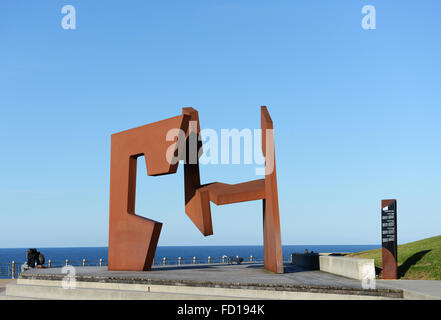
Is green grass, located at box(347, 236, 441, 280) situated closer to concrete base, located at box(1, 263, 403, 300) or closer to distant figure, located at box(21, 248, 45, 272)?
concrete base, located at box(1, 263, 403, 300)

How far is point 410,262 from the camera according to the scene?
1788cm

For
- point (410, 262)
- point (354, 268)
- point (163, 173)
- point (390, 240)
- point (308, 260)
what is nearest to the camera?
point (354, 268)

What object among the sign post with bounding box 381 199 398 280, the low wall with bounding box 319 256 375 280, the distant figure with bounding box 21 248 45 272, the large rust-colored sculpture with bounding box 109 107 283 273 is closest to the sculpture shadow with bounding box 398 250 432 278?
the sign post with bounding box 381 199 398 280

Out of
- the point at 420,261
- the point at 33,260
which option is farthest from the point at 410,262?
the point at 33,260

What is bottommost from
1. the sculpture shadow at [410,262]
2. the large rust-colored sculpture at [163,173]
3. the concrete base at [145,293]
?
the concrete base at [145,293]

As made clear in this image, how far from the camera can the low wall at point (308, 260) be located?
65.0ft

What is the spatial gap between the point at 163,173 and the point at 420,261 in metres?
10.00

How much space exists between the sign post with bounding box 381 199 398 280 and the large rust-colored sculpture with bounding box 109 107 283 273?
3565mm

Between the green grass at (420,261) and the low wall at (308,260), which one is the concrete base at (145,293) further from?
the low wall at (308,260)

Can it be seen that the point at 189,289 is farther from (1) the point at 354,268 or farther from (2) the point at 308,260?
(2) the point at 308,260

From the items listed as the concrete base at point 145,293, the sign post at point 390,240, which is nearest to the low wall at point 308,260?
the sign post at point 390,240
